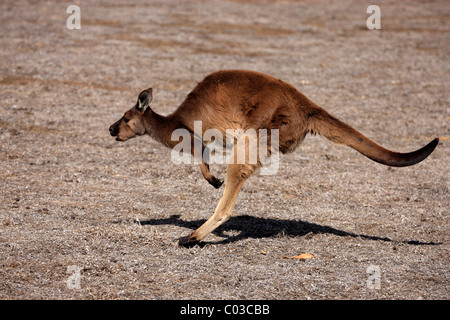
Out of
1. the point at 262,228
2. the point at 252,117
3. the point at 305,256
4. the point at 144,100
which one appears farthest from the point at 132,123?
the point at 305,256

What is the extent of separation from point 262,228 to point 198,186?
137 centimetres

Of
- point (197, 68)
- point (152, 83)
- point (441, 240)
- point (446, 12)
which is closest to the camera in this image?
point (441, 240)

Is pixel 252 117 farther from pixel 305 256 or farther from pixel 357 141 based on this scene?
pixel 305 256

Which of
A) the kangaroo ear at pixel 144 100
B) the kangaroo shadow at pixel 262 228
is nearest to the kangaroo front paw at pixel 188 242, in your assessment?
the kangaroo shadow at pixel 262 228

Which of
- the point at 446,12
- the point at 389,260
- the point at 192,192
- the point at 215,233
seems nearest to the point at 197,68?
the point at 192,192

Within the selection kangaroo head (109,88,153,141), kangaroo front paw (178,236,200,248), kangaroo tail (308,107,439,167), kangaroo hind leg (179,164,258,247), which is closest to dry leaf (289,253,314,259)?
kangaroo hind leg (179,164,258,247)

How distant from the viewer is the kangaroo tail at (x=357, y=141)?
14.8 feet

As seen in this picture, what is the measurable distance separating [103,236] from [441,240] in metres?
3.18

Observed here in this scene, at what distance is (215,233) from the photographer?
5.55 m

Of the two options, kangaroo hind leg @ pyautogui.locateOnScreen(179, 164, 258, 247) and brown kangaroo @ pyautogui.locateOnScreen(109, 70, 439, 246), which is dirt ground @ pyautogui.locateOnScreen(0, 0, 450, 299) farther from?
brown kangaroo @ pyautogui.locateOnScreen(109, 70, 439, 246)

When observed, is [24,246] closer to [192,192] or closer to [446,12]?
[192,192]

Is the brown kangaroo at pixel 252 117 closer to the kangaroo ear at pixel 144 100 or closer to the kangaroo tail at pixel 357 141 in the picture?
the kangaroo tail at pixel 357 141

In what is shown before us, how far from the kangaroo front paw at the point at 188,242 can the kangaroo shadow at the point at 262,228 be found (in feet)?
1.24

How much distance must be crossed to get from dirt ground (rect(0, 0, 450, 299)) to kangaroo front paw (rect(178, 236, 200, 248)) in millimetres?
85
